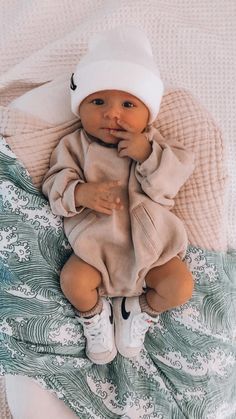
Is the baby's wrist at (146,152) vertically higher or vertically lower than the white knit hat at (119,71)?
lower

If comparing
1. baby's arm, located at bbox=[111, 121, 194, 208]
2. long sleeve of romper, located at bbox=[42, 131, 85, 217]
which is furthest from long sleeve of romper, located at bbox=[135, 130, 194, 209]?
long sleeve of romper, located at bbox=[42, 131, 85, 217]

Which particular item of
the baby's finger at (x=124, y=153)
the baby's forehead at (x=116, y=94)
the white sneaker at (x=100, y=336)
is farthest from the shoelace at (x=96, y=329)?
the baby's forehead at (x=116, y=94)

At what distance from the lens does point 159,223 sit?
3.68ft

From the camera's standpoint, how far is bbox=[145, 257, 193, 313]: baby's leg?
3.58ft

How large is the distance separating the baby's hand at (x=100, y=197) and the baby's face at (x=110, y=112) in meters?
0.10

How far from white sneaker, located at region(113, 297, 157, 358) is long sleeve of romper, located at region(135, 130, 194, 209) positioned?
0.21 m

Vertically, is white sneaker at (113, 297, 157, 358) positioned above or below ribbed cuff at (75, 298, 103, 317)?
below

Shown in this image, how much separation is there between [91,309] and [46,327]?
9 centimetres

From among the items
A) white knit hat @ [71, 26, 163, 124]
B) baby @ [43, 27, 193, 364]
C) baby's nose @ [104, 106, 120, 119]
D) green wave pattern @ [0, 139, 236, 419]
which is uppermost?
white knit hat @ [71, 26, 163, 124]

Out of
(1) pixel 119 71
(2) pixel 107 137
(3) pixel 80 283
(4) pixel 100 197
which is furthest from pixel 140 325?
(1) pixel 119 71

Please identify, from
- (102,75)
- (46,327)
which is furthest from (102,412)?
(102,75)

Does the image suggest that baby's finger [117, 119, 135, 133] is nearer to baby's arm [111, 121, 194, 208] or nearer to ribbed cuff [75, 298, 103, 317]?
baby's arm [111, 121, 194, 208]

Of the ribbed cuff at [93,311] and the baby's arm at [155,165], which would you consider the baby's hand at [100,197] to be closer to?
the baby's arm at [155,165]

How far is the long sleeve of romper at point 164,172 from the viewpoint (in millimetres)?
1100
